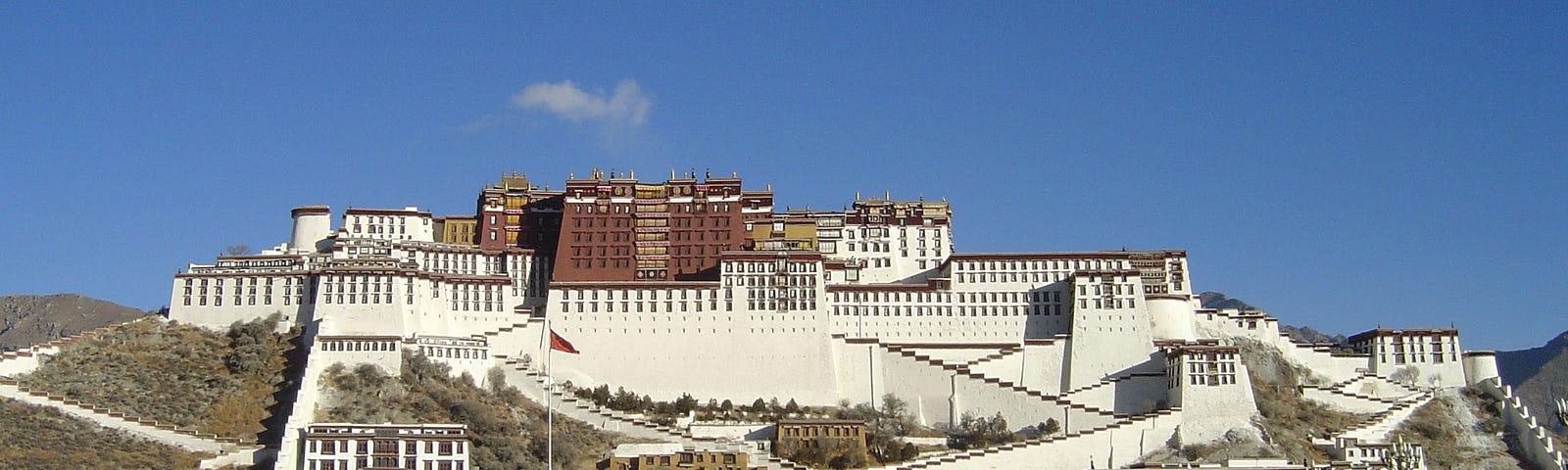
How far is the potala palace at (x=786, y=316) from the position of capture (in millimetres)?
100375

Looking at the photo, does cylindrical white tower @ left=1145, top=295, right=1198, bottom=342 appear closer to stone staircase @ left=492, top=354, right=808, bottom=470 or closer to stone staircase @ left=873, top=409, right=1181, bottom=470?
stone staircase @ left=873, top=409, right=1181, bottom=470

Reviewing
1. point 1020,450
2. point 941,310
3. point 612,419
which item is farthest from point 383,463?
point 941,310

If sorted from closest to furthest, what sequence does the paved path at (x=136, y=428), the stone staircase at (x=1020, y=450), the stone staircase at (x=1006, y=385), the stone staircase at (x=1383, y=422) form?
the paved path at (x=136, y=428), the stone staircase at (x=1020, y=450), the stone staircase at (x=1383, y=422), the stone staircase at (x=1006, y=385)

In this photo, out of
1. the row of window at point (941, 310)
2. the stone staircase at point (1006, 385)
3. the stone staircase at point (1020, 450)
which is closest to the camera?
the stone staircase at point (1020, 450)

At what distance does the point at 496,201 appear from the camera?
118 meters

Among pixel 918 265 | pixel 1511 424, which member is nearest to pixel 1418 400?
pixel 1511 424

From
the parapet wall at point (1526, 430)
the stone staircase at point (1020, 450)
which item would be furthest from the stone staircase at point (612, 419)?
the parapet wall at point (1526, 430)

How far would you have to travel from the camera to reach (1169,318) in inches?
4331

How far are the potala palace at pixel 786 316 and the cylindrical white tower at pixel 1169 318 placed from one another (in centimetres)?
17

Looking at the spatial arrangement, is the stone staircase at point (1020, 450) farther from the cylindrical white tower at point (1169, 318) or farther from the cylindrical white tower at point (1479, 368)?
the cylindrical white tower at point (1479, 368)

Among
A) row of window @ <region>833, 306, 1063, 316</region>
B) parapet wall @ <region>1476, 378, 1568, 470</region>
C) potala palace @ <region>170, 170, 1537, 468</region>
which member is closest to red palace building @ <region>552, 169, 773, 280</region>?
potala palace @ <region>170, 170, 1537, 468</region>

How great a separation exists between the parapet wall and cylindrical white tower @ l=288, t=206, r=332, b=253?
76815mm

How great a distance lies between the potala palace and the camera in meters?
100

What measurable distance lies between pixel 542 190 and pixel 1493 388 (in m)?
64.7
